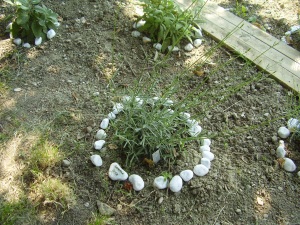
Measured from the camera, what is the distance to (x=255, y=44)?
2967 millimetres

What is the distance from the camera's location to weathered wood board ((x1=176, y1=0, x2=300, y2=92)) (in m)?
2.75

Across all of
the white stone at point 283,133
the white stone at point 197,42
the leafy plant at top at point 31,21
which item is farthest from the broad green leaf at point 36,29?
the white stone at point 283,133

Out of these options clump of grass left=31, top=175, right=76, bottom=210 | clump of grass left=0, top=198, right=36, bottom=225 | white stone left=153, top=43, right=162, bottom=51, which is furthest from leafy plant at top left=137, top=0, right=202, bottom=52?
clump of grass left=0, top=198, right=36, bottom=225

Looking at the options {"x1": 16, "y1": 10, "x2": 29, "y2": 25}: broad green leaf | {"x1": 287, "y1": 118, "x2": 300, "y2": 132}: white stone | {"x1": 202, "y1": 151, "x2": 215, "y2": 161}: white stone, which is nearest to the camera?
{"x1": 202, "y1": 151, "x2": 215, "y2": 161}: white stone

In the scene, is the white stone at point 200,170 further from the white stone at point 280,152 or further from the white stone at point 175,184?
the white stone at point 280,152

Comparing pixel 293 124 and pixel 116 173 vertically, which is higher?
pixel 293 124

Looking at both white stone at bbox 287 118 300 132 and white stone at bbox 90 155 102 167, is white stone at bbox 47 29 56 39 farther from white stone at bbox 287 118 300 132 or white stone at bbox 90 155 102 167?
white stone at bbox 287 118 300 132

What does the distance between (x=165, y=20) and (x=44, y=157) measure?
1463mm

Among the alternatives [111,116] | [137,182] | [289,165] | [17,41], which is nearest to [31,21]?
[17,41]

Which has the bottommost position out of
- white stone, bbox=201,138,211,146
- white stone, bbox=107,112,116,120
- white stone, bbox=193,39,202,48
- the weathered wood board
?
white stone, bbox=201,138,211,146

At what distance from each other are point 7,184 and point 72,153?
403 millimetres

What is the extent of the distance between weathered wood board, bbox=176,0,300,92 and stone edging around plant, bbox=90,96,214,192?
0.86 meters

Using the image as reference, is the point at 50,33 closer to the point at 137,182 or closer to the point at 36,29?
the point at 36,29

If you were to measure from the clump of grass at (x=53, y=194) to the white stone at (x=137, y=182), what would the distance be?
0.34 m
